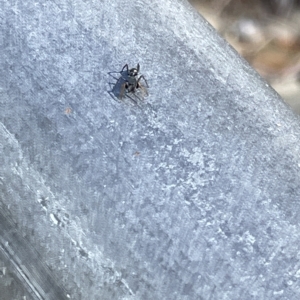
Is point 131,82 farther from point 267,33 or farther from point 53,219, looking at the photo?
point 267,33

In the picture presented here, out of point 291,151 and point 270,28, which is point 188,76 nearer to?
point 291,151

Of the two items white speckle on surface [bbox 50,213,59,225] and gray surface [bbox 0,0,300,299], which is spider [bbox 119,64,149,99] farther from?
white speckle on surface [bbox 50,213,59,225]

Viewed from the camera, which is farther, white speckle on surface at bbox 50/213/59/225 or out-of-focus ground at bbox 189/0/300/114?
out-of-focus ground at bbox 189/0/300/114

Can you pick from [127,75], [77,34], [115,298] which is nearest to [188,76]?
[127,75]

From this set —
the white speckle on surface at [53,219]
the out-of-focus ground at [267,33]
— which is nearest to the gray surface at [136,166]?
the white speckle on surface at [53,219]

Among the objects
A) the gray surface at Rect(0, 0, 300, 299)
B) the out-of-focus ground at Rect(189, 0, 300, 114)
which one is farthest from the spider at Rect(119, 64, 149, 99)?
the out-of-focus ground at Rect(189, 0, 300, 114)

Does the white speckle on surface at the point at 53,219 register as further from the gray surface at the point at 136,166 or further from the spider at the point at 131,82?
the spider at the point at 131,82

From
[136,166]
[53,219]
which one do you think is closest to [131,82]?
[136,166]
